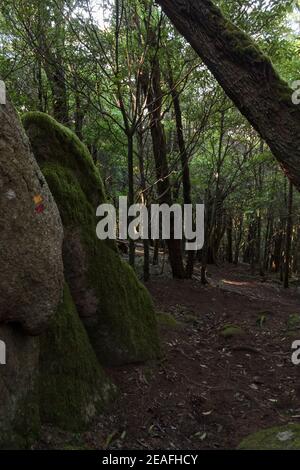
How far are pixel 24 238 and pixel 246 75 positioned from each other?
2.80 metres

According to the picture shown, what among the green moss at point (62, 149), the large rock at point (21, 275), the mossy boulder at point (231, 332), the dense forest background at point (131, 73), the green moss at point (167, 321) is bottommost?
the mossy boulder at point (231, 332)

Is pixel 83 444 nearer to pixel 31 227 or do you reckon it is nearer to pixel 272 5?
pixel 31 227

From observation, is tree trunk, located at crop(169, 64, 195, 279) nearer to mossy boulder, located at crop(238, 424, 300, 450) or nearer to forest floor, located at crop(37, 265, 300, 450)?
forest floor, located at crop(37, 265, 300, 450)

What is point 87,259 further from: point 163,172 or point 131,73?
point 163,172

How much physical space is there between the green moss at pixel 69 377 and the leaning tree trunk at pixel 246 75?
10.1 feet

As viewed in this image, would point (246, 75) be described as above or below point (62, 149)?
above

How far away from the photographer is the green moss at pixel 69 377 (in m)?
4.44

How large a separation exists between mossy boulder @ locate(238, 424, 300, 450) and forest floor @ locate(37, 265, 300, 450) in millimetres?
196

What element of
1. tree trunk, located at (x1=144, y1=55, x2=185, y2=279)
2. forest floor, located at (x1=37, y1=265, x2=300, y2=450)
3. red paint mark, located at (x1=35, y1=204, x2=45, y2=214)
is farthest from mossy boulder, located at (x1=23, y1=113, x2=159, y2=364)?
tree trunk, located at (x1=144, y1=55, x2=185, y2=279)

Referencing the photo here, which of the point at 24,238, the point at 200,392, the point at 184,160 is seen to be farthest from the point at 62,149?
the point at 184,160

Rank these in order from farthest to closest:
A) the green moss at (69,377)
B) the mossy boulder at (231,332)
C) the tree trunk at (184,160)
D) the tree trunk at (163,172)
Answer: the tree trunk at (184,160) < the tree trunk at (163,172) < the mossy boulder at (231,332) < the green moss at (69,377)

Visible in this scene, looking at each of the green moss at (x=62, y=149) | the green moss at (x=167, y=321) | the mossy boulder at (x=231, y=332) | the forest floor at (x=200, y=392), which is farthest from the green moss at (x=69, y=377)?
the mossy boulder at (x=231, y=332)

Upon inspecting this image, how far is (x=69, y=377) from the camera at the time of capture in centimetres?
473

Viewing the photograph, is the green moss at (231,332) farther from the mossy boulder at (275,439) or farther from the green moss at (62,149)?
the green moss at (62,149)
